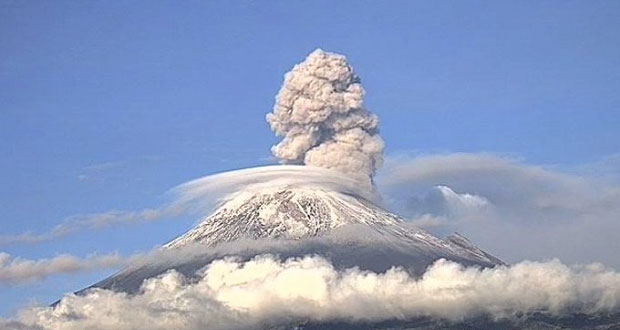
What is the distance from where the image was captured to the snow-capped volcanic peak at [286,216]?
156m

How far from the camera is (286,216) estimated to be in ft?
546

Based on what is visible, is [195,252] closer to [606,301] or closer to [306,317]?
[306,317]

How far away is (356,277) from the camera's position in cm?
16012

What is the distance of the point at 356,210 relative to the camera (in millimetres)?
155375

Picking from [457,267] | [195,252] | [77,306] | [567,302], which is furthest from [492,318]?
[77,306]

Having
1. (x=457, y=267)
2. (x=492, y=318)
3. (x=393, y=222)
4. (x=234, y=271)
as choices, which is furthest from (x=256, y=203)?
(x=492, y=318)

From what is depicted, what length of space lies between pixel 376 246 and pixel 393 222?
25.8 ft

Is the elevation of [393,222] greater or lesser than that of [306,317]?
greater

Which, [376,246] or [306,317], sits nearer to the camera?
[376,246]

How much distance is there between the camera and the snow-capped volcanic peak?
513ft

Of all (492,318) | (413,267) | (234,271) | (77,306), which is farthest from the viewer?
→ (492,318)

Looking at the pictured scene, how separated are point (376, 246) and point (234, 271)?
2578cm

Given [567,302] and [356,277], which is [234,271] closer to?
[356,277]

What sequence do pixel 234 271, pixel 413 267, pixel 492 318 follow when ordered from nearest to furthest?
1. pixel 413 267
2. pixel 234 271
3. pixel 492 318
